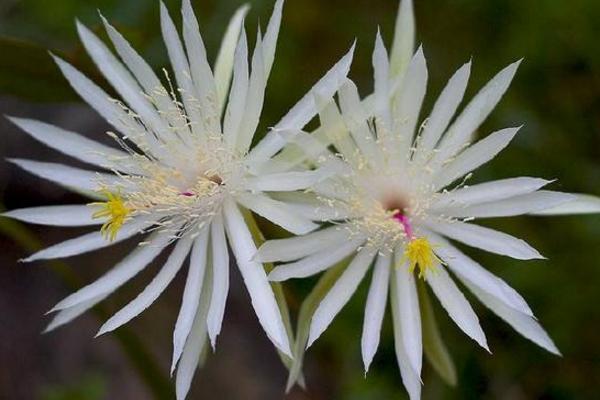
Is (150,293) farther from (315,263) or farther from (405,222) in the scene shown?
(405,222)

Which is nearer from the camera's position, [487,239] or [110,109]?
[487,239]

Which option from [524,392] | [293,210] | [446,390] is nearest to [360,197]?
[293,210]

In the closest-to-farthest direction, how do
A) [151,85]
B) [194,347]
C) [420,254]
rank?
[420,254], [194,347], [151,85]

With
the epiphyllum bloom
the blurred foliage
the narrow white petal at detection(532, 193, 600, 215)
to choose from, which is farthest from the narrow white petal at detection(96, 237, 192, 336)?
the blurred foliage

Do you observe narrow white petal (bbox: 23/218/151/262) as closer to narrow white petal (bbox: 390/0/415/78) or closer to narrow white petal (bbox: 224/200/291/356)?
narrow white petal (bbox: 224/200/291/356)

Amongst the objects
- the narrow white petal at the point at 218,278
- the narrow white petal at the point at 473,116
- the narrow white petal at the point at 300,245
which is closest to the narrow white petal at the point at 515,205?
the narrow white petal at the point at 473,116

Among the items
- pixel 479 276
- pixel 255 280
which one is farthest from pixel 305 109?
pixel 479 276

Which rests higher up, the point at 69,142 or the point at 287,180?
the point at 69,142
